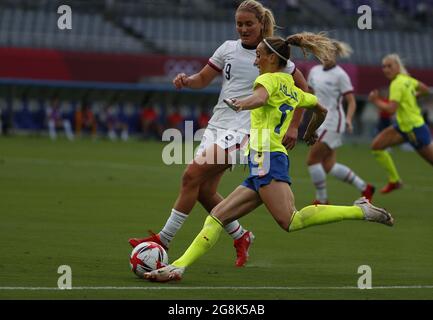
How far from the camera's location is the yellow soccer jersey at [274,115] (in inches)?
396

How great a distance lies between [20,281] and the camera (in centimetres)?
952

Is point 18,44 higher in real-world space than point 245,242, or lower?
higher

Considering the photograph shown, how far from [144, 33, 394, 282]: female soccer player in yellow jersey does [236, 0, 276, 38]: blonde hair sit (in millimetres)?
816

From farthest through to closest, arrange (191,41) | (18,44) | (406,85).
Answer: (191,41) < (18,44) < (406,85)

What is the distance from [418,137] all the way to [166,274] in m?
10.3

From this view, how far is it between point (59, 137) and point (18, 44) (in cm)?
534

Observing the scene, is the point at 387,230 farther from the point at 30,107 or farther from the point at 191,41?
the point at 191,41

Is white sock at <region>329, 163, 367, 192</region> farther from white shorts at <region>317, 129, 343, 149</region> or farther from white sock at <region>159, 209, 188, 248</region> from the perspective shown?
white sock at <region>159, 209, 188, 248</region>

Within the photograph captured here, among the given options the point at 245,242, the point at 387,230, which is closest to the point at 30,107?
the point at 387,230

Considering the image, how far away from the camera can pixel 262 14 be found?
11.0m

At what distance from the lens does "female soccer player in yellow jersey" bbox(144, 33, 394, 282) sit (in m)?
9.95

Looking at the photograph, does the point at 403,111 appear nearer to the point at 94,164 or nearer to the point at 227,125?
the point at 227,125
